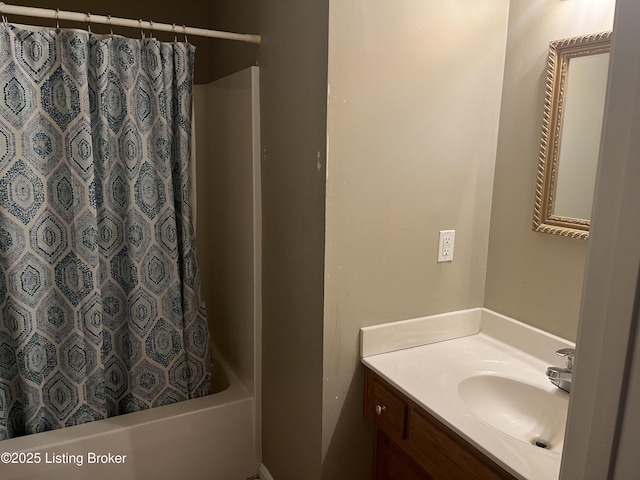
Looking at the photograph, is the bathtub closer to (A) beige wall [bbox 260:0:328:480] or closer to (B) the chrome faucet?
(A) beige wall [bbox 260:0:328:480]

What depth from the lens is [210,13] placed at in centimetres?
270

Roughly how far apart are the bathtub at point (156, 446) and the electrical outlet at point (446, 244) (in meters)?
1.02

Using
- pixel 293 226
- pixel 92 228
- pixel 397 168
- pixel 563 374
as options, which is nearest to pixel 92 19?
pixel 92 228

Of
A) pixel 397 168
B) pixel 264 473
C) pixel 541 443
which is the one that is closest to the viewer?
pixel 541 443

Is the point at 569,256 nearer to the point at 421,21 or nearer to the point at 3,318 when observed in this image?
the point at 421,21

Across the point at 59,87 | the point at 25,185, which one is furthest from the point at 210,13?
the point at 25,185

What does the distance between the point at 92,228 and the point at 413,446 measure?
4.34 feet

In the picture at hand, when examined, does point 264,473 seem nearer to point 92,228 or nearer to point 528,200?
point 92,228

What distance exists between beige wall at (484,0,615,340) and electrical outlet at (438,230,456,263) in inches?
7.0

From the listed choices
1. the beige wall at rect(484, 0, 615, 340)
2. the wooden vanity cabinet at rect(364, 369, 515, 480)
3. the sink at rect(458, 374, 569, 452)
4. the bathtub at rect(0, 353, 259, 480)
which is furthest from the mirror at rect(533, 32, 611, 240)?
the bathtub at rect(0, 353, 259, 480)

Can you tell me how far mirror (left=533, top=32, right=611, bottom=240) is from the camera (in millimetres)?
1440

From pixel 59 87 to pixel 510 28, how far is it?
1.58m

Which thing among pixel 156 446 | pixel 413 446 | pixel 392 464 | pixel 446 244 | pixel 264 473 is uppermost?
pixel 446 244

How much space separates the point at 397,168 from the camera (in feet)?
5.31
